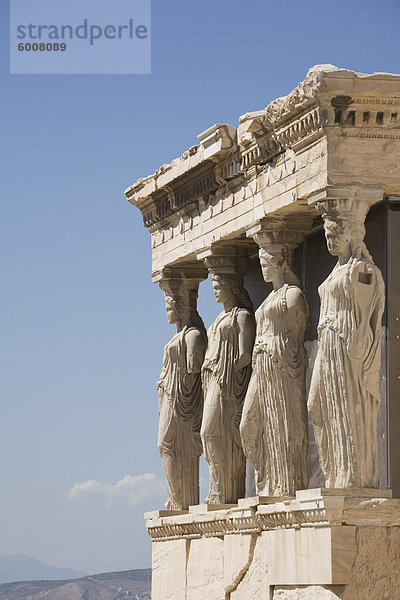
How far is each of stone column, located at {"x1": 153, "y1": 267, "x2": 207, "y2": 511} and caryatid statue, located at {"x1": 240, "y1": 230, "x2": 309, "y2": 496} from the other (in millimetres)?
2086

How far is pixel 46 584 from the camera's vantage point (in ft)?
104

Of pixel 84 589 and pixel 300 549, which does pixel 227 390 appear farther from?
pixel 84 589

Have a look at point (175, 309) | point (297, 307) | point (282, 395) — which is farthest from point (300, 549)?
point (175, 309)

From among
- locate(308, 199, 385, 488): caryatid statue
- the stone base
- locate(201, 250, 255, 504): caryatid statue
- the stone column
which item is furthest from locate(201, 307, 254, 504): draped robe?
locate(308, 199, 385, 488): caryatid statue

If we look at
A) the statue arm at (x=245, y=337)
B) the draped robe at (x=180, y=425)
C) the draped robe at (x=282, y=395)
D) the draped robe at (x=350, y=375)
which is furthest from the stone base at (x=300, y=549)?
the statue arm at (x=245, y=337)

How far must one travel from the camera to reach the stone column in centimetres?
1645

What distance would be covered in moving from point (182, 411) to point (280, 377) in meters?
2.56

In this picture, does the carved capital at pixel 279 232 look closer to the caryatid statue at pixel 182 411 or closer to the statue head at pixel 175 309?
the caryatid statue at pixel 182 411

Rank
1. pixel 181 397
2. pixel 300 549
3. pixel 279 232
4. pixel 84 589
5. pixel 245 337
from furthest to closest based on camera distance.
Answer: pixel 84 589, pixel 181 397, pixel 245 337, pixel 279 232, pixel 300 549

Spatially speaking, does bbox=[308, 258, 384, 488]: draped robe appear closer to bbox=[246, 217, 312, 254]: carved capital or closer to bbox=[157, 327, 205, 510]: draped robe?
bbox=[246, 217, 312, 254]: carved capital

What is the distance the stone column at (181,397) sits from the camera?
648 inches

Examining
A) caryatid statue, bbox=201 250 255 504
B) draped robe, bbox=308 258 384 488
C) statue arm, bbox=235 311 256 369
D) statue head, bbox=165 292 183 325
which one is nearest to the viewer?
draped robe, bbox=308 258 384 488

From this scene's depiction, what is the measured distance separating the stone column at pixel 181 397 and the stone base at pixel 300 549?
3.39 ft

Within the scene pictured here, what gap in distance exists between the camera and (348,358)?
12859 millimetres
